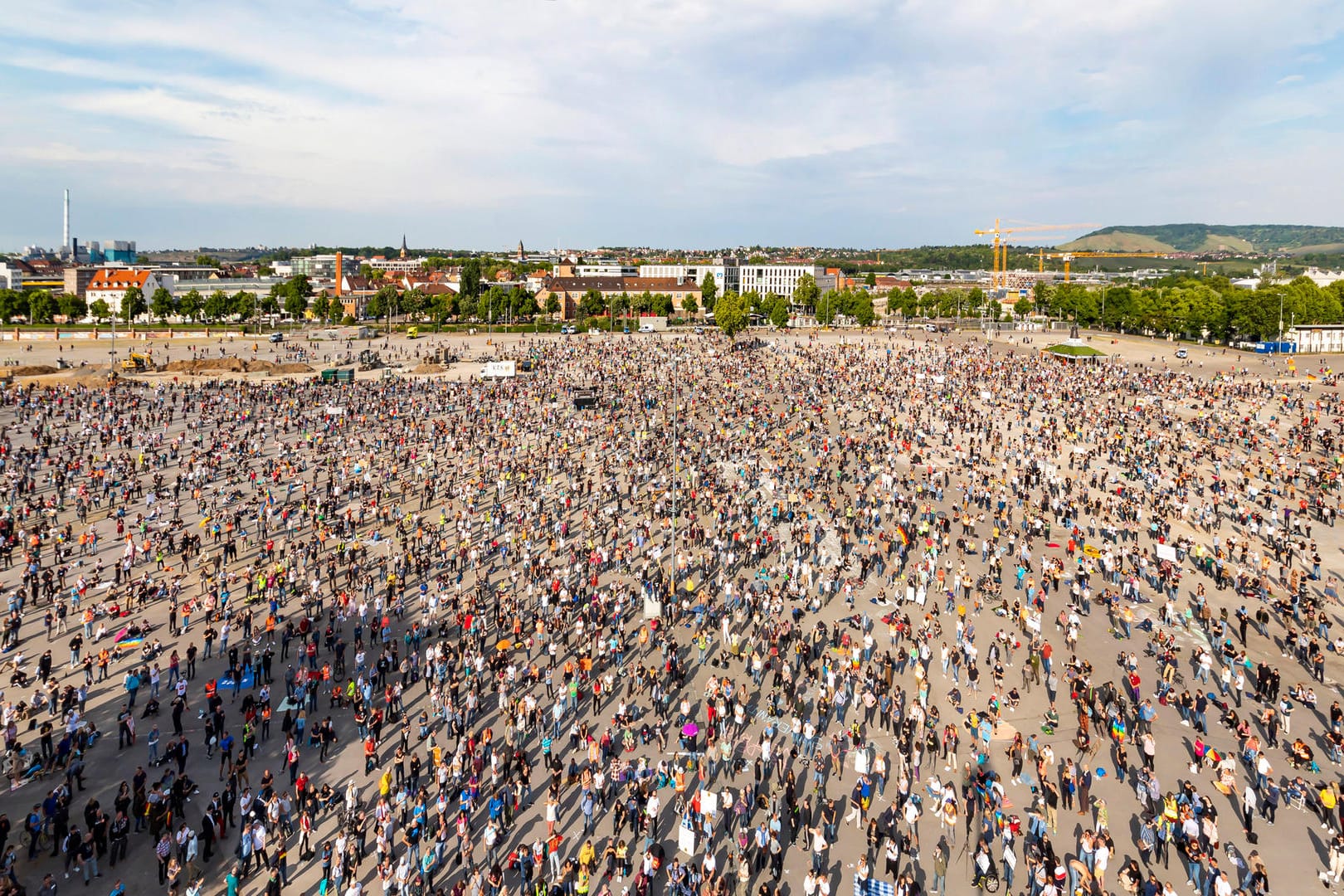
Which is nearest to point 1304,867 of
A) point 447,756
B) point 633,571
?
point 447,756

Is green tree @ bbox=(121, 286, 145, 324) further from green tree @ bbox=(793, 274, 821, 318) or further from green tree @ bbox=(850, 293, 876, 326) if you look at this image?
green tree @ bbox=(793, 274, 821, 318)

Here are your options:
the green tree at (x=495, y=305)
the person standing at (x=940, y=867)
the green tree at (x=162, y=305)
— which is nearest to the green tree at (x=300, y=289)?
the green tree at (x=162, y=305)

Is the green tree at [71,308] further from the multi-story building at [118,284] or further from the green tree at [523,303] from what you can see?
the green tree at [523,303]

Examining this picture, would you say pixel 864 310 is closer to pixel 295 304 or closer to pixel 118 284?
pixel 295 304

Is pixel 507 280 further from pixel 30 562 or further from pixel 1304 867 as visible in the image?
pixel 1304 867

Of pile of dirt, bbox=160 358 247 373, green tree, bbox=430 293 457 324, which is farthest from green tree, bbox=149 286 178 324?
pile of dirt, bbox=160 358 247 373

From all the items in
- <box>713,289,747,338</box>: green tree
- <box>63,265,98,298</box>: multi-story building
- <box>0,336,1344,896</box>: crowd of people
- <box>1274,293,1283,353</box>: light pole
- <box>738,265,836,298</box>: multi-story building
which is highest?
<box>738,265,836,298</box>: multi-story building

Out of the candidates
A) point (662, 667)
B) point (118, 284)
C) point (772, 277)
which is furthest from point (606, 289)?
point (662, 667)
